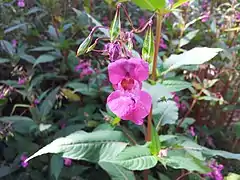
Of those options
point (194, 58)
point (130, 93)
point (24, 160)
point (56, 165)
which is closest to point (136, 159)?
point (130, 93)

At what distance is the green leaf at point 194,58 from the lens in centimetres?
95

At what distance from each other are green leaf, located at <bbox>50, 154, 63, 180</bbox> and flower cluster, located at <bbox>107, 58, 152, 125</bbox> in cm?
53

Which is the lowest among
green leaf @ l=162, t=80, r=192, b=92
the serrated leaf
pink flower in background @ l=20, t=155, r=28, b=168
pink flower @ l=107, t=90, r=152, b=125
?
pink flower in background @ l=20, t=155, r=28, b=168

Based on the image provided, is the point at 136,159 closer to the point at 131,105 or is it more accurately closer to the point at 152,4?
the point at 131,105

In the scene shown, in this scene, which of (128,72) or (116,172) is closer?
(128,72)

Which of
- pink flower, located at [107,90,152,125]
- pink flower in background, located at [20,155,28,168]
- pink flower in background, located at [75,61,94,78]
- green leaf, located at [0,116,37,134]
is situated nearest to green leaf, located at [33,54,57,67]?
pink flower in background, located at [75,61,94,78]

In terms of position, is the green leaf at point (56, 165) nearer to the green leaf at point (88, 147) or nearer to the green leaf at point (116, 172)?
the green leaf at point (116, 172)

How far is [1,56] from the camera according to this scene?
1701 millimetres

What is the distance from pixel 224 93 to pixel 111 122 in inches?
29.3

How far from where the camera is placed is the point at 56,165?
1196 mm

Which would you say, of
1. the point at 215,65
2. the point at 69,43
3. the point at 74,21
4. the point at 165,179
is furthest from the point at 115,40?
the point at 74,21

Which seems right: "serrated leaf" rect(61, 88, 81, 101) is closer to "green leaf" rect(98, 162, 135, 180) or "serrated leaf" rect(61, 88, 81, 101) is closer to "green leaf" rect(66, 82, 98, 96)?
"green leaf" rect(66, 82, 98, 96)

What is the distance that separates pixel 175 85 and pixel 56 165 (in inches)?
18.9

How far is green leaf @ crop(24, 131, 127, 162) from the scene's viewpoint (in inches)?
33.5
